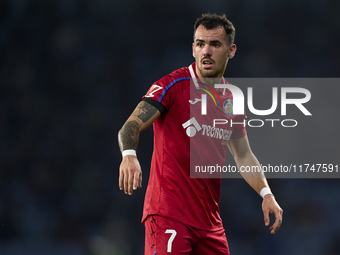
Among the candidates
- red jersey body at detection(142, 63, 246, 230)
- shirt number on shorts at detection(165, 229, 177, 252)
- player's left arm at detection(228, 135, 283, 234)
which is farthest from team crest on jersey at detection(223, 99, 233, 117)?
shirt number on shorts at detection(165, 229, 177, 252)

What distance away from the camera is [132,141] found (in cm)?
238

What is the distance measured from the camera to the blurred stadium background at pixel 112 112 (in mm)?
6078

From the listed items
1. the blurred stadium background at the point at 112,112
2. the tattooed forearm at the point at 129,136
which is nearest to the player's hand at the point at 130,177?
the tattooed forearm at the point at 129,136

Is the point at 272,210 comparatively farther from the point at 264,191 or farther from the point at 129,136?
the point at 129,136

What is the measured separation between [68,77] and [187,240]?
4.59 m

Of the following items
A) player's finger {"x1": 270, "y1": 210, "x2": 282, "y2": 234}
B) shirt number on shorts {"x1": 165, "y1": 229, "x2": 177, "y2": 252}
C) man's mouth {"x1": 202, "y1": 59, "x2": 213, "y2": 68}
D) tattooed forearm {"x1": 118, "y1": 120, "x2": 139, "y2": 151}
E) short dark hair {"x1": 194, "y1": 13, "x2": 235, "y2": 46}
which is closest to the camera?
tattooed forearm {"x1": 118, "y1": 120, "x2": 139, "y2": 151}

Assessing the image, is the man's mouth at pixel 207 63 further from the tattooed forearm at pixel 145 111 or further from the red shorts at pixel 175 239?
the red shorts at pixel 175 239

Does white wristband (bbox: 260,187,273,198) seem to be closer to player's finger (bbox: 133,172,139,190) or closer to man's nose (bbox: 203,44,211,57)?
man's nose (bbox: 203,44,211,57)

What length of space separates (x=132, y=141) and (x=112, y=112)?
13.7 ft

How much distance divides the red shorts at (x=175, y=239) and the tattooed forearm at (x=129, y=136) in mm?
505

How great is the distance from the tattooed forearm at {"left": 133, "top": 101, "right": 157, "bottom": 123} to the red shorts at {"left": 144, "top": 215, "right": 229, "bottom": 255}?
1.96ft

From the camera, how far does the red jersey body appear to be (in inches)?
102

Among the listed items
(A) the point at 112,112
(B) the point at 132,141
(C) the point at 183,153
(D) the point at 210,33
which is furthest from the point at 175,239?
(A) the point at 112,112

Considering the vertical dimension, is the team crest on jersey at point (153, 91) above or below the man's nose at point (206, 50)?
below
